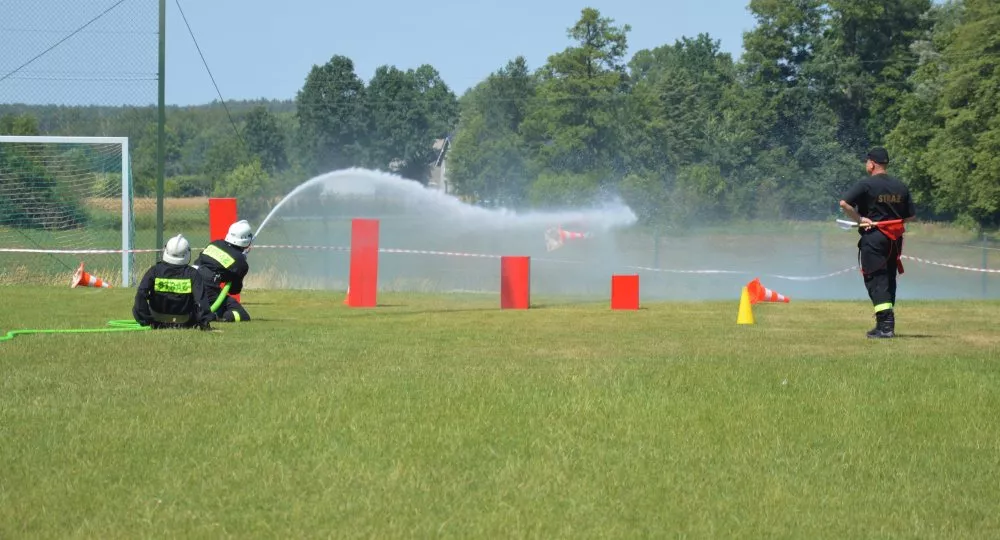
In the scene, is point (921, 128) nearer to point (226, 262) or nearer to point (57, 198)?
point (57, 198)

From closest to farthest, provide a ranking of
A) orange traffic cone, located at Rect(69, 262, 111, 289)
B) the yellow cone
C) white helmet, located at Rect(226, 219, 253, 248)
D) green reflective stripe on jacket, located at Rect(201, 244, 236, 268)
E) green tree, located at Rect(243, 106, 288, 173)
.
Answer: green reflective stripe on jacket, located at Rect(201, 244, 236, 268) → white helmet, located at Rect(226, 219, 253, 248) → the yellow cone → orange traffic cone, located at Rect(69, 262, 111, 289) → green tree, located at Rect(243, 106, 288, 173)

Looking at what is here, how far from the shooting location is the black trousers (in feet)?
42.3

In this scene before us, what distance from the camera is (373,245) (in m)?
18.6

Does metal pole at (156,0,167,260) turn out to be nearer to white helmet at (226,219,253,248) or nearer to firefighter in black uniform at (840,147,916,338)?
white helmet at (226,219,253,248)

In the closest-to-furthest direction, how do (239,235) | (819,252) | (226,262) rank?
(226,262) < (239,235) < (819,252)

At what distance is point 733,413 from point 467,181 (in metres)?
55.1

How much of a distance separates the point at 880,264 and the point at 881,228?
379 millimetres

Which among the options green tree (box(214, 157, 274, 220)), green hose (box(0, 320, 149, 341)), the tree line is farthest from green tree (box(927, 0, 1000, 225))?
green hose (box(0, 320, 149, 341))

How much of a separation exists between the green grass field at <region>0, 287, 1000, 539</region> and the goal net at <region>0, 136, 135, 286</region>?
595 inches

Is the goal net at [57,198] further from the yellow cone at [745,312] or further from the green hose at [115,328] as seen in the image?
the yellow cone at [745,312]

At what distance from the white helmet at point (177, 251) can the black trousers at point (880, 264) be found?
23.0 ft

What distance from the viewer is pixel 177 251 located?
13.0m

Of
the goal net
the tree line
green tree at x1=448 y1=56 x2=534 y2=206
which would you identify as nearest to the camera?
the goal net

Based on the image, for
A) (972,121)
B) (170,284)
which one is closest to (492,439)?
(170,284)
